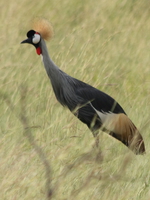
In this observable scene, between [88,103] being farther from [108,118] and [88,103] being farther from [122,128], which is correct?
[122,128]

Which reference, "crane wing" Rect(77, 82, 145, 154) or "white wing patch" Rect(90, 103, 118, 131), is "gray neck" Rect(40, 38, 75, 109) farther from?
"white wing patch" Rect(90, 103, 118, 131)

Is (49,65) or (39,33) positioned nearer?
(49,65)

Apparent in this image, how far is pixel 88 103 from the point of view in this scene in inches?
165

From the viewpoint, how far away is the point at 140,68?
5176 mm

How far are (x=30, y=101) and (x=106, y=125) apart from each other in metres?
0.68

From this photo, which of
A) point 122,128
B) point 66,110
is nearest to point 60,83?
point 66,110

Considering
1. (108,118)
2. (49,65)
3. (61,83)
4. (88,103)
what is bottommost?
(108,118)

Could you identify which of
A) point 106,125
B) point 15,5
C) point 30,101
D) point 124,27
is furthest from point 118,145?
point 15,5

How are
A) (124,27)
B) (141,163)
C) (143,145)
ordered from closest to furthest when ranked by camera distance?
1. (141,163)
2. (143,145)
3. (124,27)

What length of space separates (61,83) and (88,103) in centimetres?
22

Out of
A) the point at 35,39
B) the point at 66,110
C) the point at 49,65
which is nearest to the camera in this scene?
the point at 49,65

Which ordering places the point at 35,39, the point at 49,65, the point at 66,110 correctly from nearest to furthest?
the point at 49,65
the point at 35,39
the point at 66,110

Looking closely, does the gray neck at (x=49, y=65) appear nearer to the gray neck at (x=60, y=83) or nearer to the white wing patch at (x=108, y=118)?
the gray neck at (x=60, y=83)

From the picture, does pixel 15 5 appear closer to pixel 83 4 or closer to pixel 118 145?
pixel 83 4
